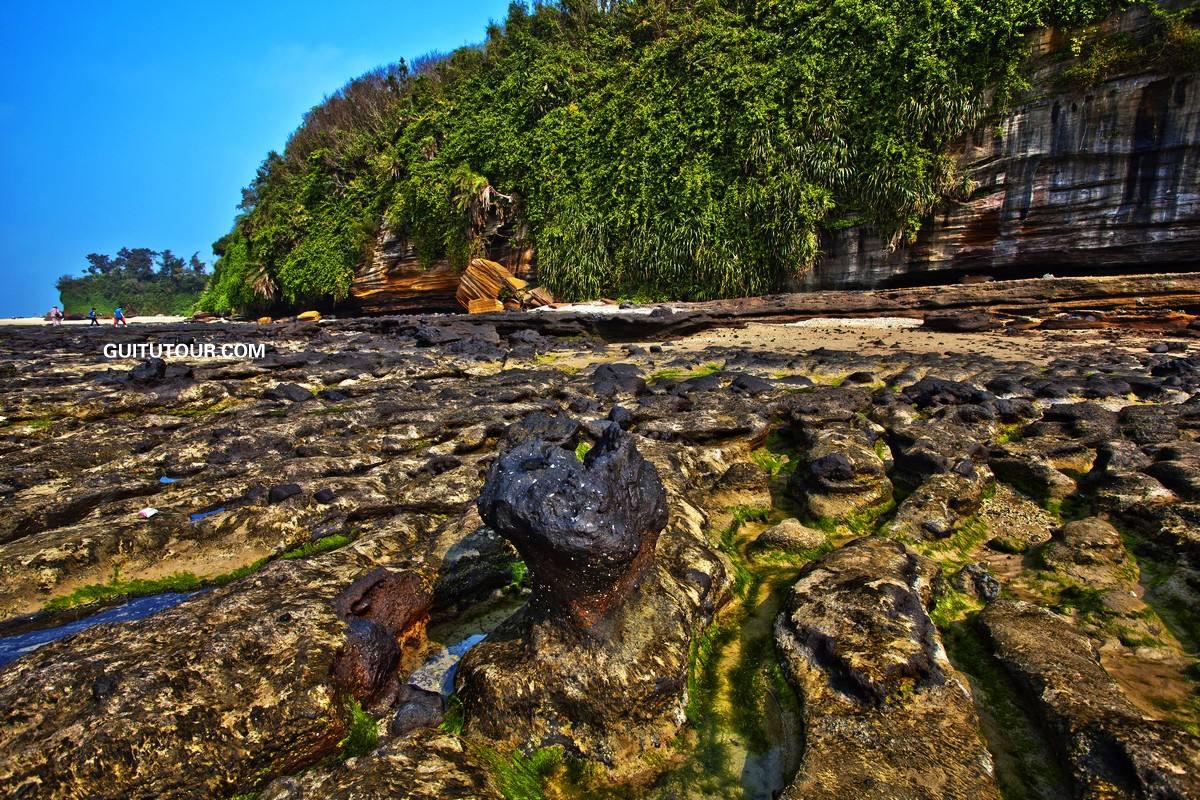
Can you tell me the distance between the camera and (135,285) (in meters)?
64.8

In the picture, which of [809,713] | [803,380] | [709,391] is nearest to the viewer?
[809,713]

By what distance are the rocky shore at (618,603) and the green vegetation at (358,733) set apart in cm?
1

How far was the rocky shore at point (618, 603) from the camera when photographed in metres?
2.13

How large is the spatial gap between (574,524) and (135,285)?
8069 cm

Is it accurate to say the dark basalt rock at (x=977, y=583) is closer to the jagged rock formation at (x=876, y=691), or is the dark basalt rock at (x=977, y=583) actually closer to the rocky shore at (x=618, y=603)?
the rocky shore at (x=618, y=603)

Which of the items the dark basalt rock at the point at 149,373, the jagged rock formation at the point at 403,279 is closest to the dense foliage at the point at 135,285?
the jagged rock formation at the point at 403,279

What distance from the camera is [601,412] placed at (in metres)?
6.77

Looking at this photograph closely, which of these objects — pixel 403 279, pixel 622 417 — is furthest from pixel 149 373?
pixel 403 279

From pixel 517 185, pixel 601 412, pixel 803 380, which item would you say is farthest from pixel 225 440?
pixel 517 185

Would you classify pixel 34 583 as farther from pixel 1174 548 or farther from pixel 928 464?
pixel 1174 548

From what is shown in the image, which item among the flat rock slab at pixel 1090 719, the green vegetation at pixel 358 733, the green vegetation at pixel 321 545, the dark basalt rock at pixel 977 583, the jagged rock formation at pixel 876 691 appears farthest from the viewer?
the green vegetation at pixel 321 545

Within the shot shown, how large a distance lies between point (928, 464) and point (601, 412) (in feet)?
10.8

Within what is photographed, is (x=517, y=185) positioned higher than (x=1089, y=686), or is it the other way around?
(x=517, y=185)

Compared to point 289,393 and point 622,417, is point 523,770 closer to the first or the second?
point 622,417
